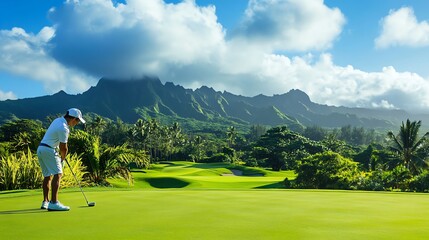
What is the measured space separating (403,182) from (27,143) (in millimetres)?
23472

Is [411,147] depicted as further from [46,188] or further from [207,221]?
[46,188]

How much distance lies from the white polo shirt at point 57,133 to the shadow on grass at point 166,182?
105 feet

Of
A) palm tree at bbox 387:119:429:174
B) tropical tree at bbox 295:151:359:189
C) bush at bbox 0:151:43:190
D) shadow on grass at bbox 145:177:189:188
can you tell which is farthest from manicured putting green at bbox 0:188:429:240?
palm tree at bbox 387:119:429:174

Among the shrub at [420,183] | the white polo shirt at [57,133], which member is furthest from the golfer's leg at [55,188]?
the shrub at [420,183]

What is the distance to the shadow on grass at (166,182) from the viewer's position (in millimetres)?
40438

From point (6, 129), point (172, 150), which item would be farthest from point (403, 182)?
point (172, 150)

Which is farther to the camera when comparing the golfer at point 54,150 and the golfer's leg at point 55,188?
the golfer at point 54,150

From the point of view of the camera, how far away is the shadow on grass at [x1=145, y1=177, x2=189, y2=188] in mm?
40438

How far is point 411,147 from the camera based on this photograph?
48.8 meters

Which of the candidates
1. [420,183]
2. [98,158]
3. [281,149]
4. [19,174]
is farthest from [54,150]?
[281,149]

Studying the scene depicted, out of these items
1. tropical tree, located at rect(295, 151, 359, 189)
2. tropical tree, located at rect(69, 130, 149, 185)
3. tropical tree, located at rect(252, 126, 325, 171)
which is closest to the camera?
tropical tree, located at rect(69, 130, 149, 185)

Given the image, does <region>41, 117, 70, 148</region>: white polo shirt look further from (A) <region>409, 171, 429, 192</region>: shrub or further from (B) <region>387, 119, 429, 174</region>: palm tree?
(B) <region>387, 119, 429, 174</region>: palm tree

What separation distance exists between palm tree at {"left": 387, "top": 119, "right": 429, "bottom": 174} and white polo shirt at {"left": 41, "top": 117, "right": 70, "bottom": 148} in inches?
1855

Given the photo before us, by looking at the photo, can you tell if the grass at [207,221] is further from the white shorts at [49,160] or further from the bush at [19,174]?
the bush at [19,174]
